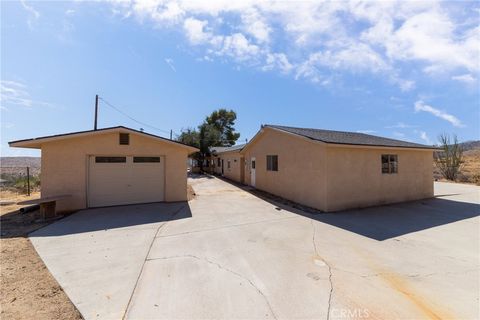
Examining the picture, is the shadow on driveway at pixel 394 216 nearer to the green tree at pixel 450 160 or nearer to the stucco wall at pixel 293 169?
the stucco wall at pixel 293 169

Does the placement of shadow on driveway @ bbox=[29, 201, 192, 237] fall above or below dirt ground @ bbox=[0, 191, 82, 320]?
above

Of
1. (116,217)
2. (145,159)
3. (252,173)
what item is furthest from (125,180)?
(252,173)

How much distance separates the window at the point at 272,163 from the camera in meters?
12.0

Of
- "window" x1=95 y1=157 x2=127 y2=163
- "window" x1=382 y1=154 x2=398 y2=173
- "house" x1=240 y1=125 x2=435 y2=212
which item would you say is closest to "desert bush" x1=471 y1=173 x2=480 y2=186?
"house" x1=240 y1=125 x2=435 y2=212

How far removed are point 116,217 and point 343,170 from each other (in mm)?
8532

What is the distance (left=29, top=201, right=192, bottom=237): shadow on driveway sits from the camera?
20.4 feet

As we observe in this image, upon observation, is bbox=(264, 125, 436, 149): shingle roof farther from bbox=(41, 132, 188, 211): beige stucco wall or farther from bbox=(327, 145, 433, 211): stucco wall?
bbox=(41, 132, 188, 211): beige stucco wall

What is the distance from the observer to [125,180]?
923 cm

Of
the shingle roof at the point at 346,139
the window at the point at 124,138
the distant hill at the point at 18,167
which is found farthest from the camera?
the distant hill at the point at 18,167

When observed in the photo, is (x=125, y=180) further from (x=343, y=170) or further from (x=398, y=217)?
(x=398, y=217)

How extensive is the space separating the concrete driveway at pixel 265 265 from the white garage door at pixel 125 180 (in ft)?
4.59

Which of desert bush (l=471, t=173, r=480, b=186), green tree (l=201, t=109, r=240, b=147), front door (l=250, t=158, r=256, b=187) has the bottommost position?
desert bush (l=471, t=173, r=480, b=186)

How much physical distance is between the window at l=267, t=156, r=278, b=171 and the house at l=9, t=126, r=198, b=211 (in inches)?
183

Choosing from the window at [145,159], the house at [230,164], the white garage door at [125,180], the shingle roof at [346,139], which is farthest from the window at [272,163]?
the window at [145,159]
